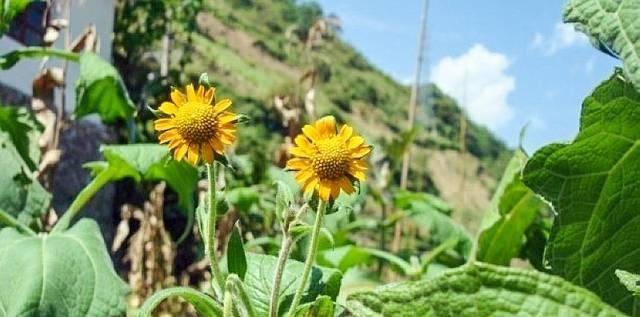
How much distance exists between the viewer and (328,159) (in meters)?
0.89

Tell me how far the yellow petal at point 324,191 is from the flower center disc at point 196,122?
0.11 m

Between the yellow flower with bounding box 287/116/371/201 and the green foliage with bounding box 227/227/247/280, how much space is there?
0.26ft

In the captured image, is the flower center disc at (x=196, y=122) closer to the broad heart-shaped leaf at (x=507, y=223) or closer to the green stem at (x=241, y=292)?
the green stem at (x=241, y=292)

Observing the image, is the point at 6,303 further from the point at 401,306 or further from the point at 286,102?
the point at 286,102

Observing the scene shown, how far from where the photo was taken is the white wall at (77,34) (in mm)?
8328

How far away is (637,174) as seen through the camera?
0.63 metres

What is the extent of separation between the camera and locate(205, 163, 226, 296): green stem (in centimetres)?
87

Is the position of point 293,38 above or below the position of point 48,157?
above

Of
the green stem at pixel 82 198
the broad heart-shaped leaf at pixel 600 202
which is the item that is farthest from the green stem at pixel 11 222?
the broad heart-shaped leaf at pixel 600 202

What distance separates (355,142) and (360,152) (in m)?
0.01

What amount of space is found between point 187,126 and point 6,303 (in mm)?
545

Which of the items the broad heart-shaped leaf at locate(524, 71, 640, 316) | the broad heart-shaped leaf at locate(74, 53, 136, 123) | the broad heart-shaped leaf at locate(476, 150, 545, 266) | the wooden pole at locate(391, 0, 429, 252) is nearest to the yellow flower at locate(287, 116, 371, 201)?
the broad heart-shaped leaf at locate(524, 71, 640, 316)

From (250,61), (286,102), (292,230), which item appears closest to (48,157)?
(286,102)

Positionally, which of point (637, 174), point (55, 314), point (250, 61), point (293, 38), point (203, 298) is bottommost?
point (55, 314)
